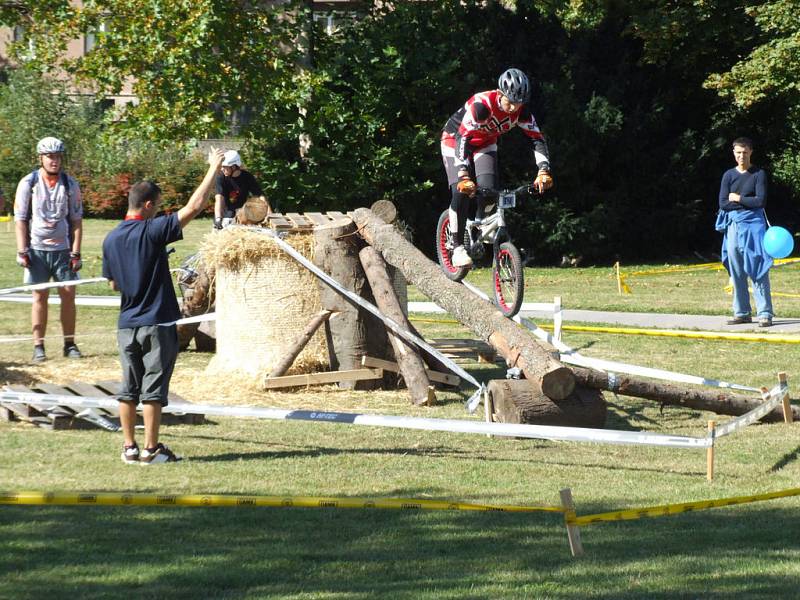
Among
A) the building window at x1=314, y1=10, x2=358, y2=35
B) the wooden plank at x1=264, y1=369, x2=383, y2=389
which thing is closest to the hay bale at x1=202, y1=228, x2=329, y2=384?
the wooden plank at x1=264, y1=369, x2=383, y2=389

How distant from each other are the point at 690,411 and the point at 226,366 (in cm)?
444

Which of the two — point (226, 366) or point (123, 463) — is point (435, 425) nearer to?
point (123, 463)

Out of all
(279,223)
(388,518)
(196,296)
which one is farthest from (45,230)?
(388,518)

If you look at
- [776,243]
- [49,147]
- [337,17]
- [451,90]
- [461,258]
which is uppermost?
[337,17]

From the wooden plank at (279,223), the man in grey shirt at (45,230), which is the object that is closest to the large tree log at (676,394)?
the wooden plank at (279,223)

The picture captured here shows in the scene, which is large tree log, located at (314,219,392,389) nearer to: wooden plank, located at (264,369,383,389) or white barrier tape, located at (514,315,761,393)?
wooden plank, located at (264,369,383,389)

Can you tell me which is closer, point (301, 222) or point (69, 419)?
point (69, 419)

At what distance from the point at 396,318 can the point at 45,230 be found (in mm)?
3977

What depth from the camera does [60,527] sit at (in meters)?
6.16

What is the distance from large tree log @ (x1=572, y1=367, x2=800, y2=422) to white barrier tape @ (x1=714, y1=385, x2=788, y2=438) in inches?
8.5

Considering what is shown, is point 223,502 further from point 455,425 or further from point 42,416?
point 42,416

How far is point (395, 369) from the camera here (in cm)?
1127

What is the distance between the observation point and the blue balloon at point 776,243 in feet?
49.2

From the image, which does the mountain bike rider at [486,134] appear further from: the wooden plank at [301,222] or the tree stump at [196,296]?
the tree stump at [196,296]
